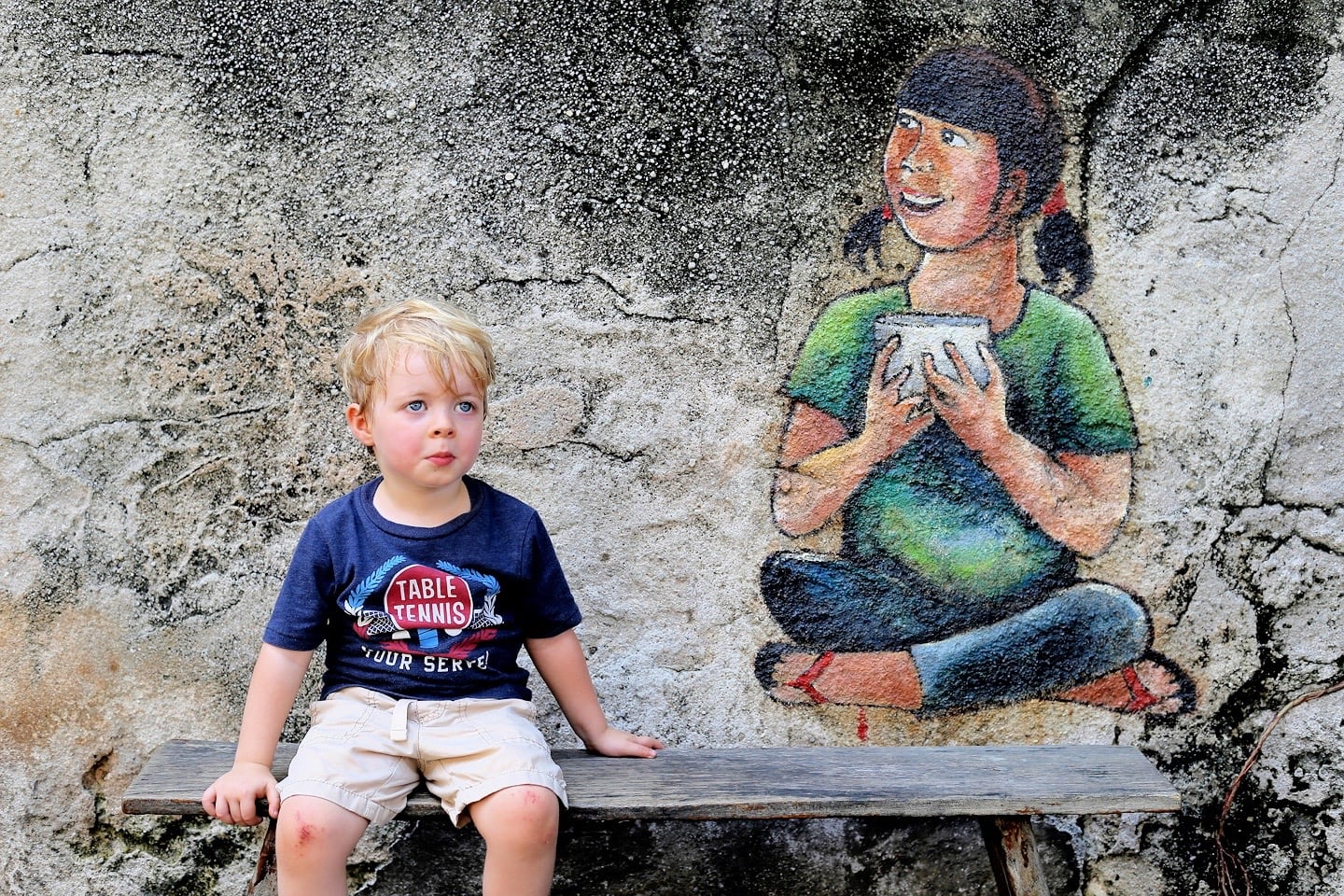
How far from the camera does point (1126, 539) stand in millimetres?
2148

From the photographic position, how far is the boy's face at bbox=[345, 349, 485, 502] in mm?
1707

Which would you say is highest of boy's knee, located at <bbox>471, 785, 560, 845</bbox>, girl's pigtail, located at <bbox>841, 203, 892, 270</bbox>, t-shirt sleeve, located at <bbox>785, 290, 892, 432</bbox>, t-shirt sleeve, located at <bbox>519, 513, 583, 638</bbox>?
girl's pigtail, located at <bbox>841, 203, 892, 270</bbox>

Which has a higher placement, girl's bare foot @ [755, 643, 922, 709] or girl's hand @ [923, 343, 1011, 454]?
girl's hand @ [923, 343, 1011, 454]

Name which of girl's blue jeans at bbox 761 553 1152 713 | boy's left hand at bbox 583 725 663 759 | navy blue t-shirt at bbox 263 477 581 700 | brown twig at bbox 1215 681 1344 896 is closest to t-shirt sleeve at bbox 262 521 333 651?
navy blue t-shirt at bbox 263 477 581 700

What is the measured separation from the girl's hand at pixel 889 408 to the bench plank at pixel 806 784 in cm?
58

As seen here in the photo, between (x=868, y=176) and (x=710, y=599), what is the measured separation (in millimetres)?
838

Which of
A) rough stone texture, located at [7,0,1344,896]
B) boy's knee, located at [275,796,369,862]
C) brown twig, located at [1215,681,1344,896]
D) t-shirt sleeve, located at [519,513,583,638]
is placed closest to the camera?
boy's knee, located at [275,796,369,862]

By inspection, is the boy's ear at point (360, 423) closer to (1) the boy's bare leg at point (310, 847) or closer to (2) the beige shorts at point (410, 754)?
(2) the beige shorts at point (410, 754)

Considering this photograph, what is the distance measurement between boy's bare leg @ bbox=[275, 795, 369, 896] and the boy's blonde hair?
60 centimetres

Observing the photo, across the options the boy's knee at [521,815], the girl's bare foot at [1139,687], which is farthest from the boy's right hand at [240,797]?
the girl's bare foot at [1139,687]

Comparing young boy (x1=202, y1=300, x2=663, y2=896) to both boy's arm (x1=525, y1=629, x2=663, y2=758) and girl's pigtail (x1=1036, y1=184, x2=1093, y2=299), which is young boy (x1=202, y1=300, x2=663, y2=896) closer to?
boy's arm (x1=525, y1=629, x2=663, y2=758)

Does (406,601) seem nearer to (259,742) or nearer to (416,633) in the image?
(416,633)

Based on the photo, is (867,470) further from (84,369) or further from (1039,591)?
(84,369)

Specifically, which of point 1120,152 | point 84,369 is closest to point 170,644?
point 84,369
